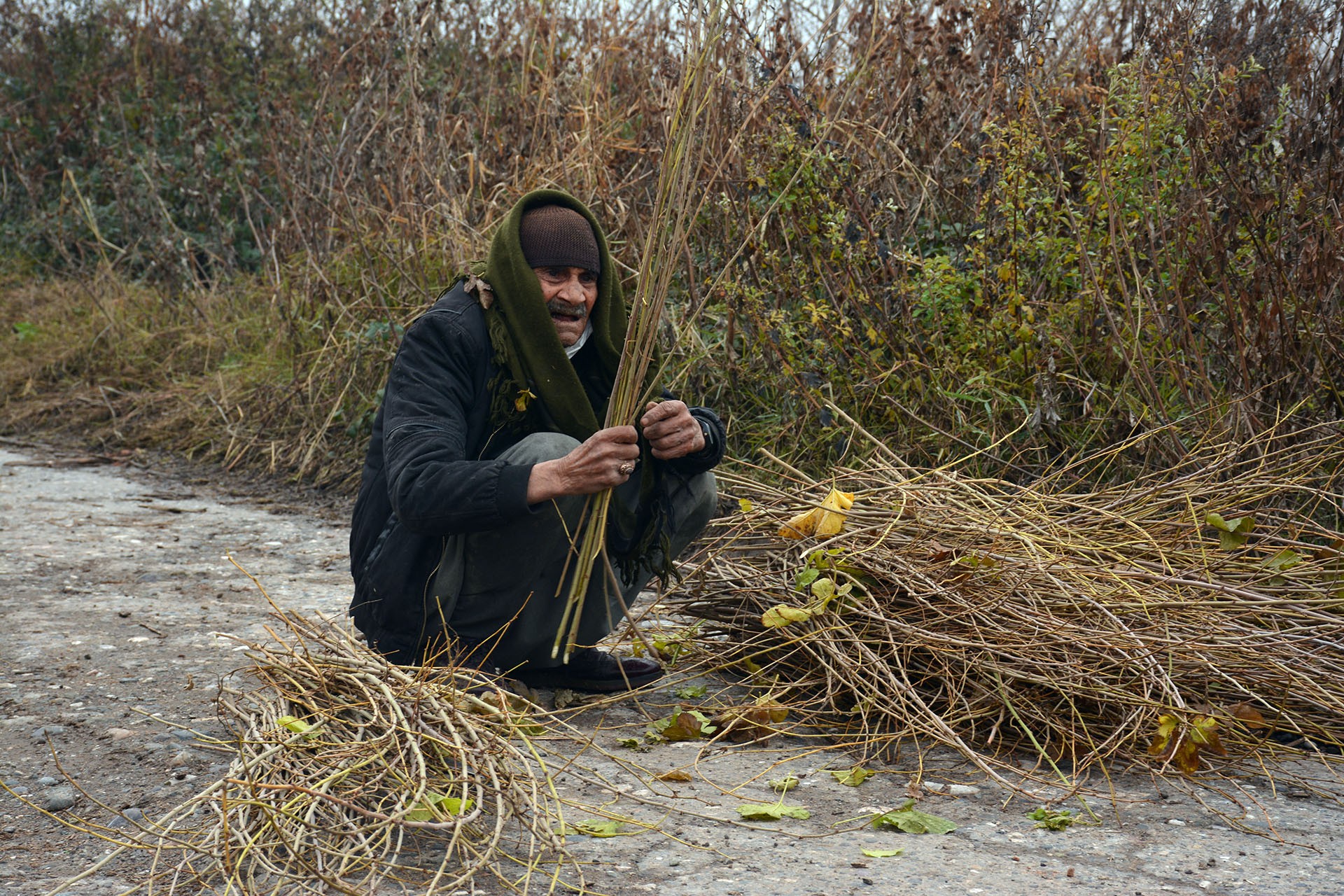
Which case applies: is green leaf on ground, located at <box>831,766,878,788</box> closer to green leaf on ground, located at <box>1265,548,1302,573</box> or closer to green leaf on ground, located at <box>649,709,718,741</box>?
green leaf on ground, located at <box>649,709,718,741</box>

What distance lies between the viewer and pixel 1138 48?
441 cm

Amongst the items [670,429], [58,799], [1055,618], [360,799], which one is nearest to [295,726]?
[360,799]

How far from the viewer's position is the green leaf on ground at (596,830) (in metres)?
2.18

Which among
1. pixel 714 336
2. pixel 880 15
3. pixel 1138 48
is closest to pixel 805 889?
→ pixel 714 336

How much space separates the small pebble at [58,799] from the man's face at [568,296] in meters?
1.36

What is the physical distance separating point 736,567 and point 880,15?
9.38ft

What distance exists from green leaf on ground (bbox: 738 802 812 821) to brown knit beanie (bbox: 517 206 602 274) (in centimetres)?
130

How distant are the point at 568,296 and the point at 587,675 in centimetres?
90

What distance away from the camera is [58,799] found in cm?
230

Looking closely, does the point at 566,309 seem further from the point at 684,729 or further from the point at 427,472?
the point at 684,729

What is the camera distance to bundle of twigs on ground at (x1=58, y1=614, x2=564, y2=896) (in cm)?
191

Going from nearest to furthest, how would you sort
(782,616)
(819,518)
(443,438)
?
1. (443,438)
2. (782,616)
3. (819,518)

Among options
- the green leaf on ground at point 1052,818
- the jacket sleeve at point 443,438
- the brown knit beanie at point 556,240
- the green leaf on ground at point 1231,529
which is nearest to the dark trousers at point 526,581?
the jacket sleeve at point 443,438

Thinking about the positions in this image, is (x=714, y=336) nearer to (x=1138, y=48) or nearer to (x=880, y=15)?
(x=880, y=15)
